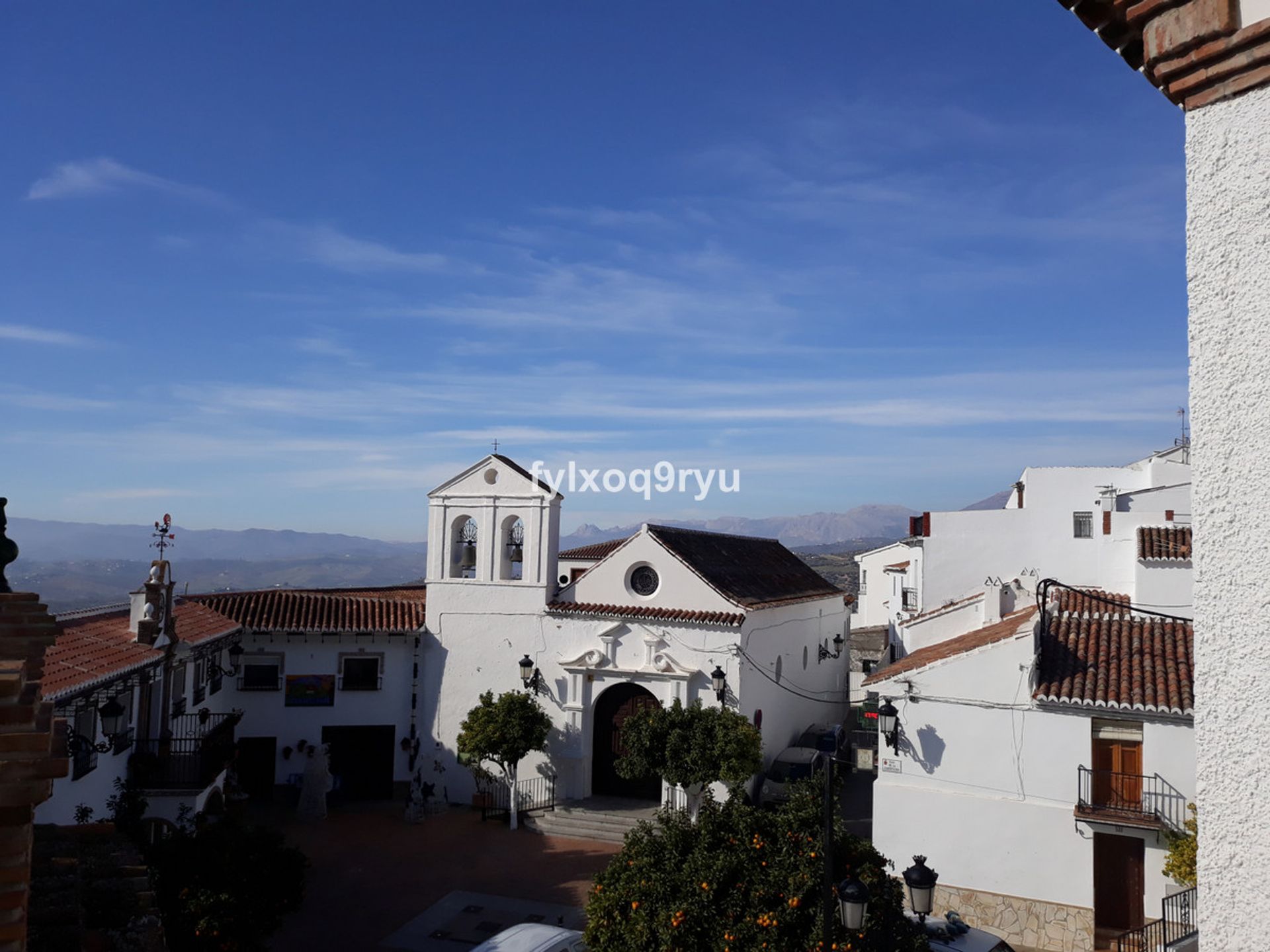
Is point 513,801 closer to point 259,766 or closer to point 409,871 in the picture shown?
point 409,871

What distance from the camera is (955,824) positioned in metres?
14.9

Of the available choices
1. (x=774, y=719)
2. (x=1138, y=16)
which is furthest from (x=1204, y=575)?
(x=774, y=719)

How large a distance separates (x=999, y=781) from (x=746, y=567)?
36.5 ft

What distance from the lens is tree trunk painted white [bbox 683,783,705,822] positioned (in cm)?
1872

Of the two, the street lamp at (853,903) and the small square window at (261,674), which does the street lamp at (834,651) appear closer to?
the small square window at (261,674)

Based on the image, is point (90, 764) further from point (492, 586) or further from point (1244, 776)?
point (1244, 776)

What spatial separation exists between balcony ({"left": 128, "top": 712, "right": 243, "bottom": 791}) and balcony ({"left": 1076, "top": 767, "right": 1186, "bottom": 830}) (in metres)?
14.8

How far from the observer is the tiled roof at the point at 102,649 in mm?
12828

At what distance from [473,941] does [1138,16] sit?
50.1 feet

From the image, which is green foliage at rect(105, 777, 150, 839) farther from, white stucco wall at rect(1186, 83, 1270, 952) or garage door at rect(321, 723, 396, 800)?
white stucco wall at rect(1186, 83, 1270, 952)

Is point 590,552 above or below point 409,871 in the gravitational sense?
above

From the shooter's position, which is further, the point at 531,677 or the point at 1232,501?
the point at 531,677

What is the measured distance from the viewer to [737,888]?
29.9 feet

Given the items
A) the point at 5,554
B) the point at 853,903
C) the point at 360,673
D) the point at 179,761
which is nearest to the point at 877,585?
the point at 360,673
